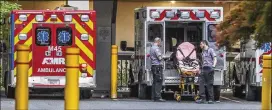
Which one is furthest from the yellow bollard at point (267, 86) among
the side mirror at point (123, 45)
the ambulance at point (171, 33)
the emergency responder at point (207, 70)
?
the side mirror at point (123, 45)

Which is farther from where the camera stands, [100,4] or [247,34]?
[100,4]

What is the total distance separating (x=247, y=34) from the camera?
7.43m

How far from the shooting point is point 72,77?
8.35 m

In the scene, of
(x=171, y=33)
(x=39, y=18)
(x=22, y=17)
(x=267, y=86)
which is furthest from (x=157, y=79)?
(x=267, y=86)

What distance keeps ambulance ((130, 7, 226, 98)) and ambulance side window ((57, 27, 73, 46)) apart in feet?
6.34

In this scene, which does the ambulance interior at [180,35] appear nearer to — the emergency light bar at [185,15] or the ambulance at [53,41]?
the emergency light bar at [185,15]

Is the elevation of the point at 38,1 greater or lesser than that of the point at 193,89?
greater

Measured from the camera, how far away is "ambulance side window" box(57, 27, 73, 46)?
52.9 ft

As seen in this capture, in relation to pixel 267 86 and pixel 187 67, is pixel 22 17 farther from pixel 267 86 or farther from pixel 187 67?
pixel 267 86

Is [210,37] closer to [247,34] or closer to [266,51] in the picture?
[266,51]

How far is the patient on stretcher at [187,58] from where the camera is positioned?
16.4 meters

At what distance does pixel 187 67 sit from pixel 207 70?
0.55 m

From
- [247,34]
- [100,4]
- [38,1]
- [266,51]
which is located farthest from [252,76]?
[38,1]

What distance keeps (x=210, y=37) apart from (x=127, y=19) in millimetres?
11325
